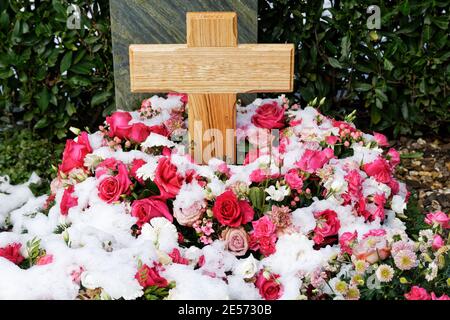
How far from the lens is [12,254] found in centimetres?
195

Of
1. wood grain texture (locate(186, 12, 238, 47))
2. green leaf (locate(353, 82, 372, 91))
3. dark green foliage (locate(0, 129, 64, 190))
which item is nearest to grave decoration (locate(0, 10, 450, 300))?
wood grain texture (locate(186, 12, 238, 47))

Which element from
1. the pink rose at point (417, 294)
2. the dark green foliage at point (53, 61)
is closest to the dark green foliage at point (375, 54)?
the dark green foliage at point (53, 61)

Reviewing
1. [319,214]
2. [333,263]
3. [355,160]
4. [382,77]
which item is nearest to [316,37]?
[382,77]

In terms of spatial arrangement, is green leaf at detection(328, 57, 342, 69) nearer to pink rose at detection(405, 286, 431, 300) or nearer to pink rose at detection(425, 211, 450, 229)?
pink rose at detection(425, 211, 450, 229)

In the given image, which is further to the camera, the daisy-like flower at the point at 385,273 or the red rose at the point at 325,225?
the red rose at the point at 325,225

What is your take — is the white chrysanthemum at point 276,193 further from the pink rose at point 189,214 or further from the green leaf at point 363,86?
the green leaf at point 363,86

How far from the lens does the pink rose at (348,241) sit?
6.52 ft

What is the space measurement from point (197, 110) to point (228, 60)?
0.70 ft

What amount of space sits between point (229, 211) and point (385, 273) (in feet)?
1.70

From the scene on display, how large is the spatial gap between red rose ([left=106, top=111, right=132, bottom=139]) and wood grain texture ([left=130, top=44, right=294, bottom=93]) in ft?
0.76

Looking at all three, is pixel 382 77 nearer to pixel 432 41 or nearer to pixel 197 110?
pixel 432 41

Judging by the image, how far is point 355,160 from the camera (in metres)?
2.44
